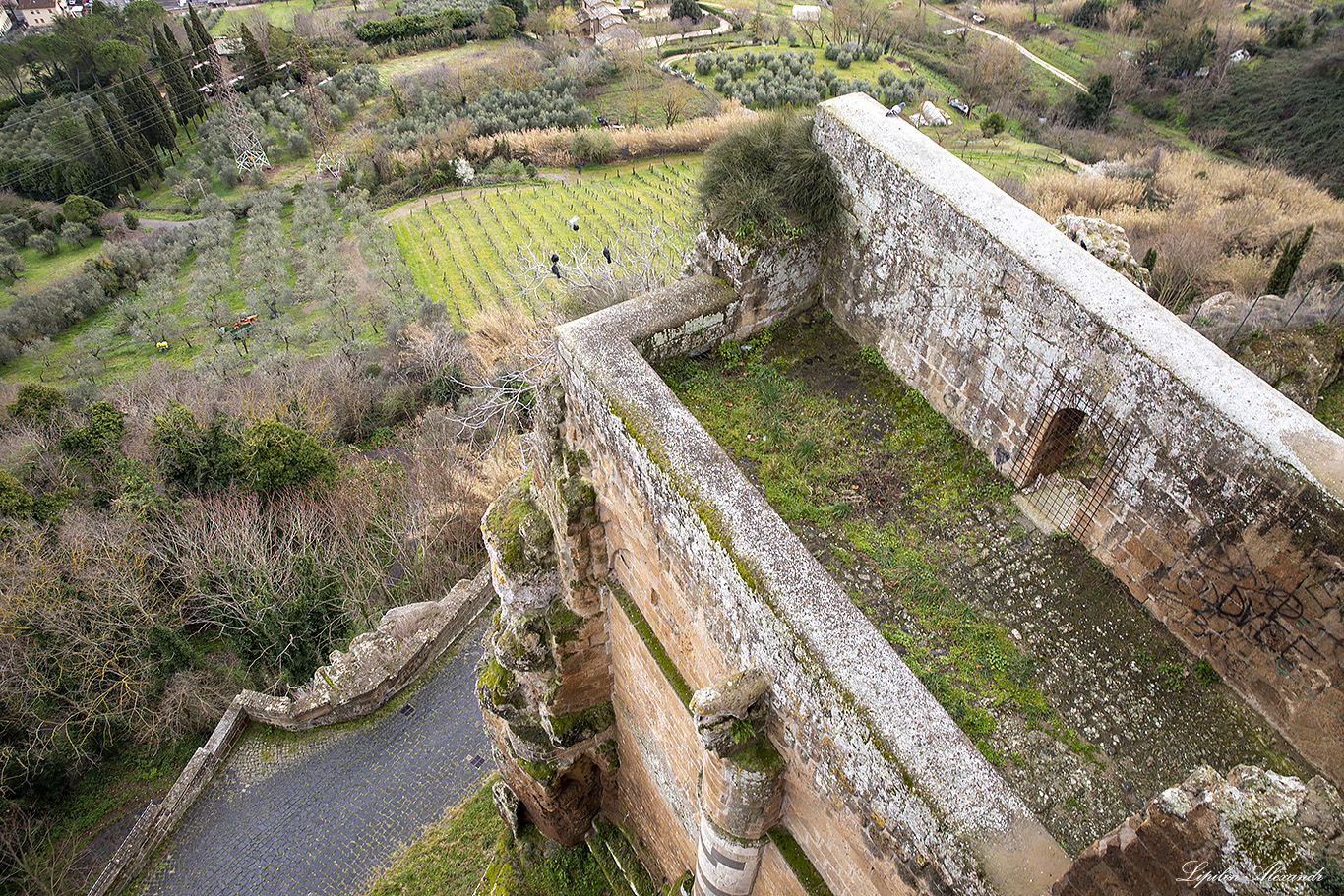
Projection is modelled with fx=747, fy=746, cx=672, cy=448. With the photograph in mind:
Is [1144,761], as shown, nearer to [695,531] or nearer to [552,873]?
[695,531]

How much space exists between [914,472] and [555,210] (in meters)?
39.3

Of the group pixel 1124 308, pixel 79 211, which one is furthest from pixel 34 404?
pixel 1124 308

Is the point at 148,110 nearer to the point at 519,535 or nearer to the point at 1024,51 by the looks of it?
the point at 519,535

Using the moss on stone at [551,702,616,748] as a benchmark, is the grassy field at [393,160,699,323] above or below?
below

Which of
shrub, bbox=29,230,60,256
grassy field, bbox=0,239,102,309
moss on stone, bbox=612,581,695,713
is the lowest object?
grassy field, bbox=0,239,102,309

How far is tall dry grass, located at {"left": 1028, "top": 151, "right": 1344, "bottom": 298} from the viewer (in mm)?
21734

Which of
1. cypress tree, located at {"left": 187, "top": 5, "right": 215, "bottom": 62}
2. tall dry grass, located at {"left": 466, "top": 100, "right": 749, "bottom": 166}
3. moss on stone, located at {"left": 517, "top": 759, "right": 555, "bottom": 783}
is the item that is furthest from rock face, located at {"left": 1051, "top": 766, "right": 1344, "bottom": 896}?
cypress tree, located at {"left": 187, "top": 5, "right": 215, "bottom": 62}

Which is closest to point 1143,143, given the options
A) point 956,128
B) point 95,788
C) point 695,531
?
point 956,128

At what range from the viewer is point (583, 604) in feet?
30.1

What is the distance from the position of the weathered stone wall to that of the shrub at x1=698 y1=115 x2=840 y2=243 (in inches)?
12.7

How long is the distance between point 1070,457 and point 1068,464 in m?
0.08

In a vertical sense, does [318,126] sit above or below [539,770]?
below

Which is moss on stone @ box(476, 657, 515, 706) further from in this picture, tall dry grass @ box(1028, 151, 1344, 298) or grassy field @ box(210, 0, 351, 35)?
grassy field @ box(210, 0, 351, 35)

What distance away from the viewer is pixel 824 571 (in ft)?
19.4
